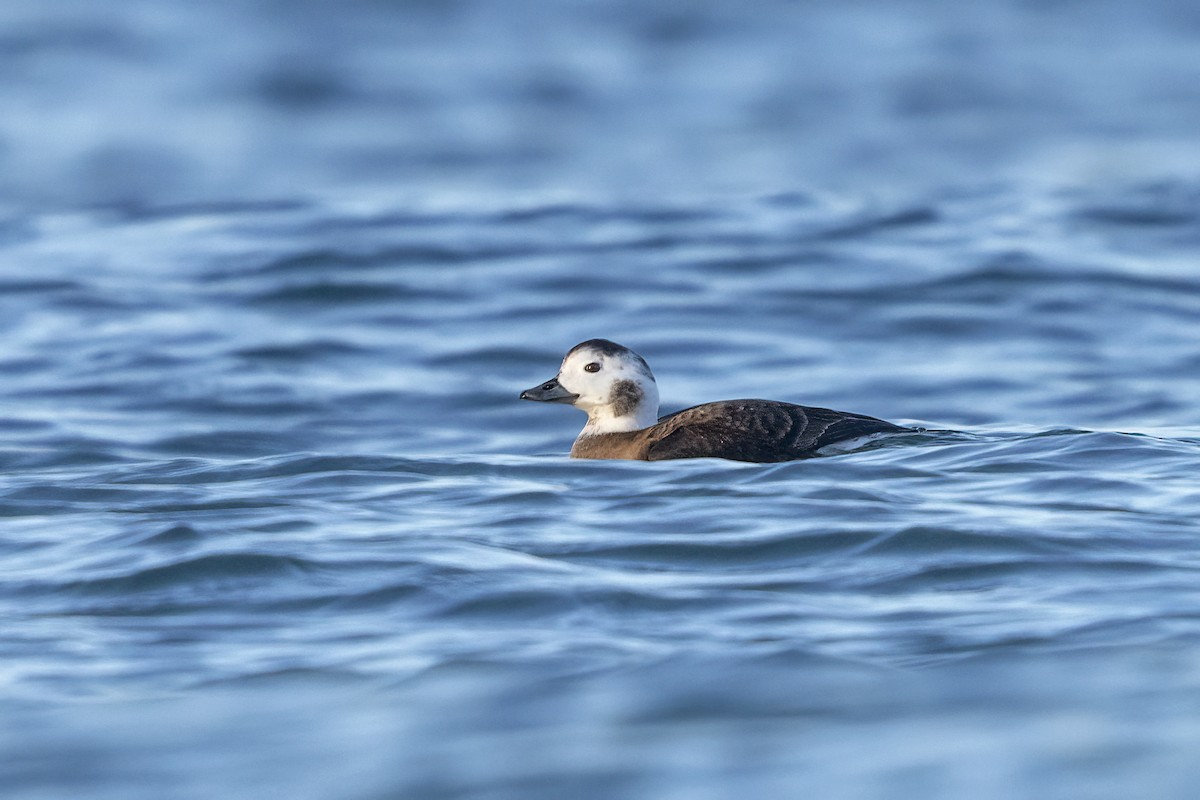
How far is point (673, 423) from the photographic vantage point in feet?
30.6

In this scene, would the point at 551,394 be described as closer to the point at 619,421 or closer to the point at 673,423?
the point at 619,421

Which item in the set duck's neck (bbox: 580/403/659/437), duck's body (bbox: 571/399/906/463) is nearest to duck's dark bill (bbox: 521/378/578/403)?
duck's neck (bbox: 580/403/659/437)

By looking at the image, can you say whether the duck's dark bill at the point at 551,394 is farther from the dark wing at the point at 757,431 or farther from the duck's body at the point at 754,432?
the dark wing at the point at 757,431

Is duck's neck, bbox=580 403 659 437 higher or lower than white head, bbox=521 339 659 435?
lower

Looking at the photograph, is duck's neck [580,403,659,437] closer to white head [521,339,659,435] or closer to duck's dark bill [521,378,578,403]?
white head [521,339,659,435]

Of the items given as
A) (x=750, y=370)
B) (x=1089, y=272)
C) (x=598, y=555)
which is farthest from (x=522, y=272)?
(x=598, y=555)

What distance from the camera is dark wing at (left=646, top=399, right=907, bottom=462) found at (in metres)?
8.88

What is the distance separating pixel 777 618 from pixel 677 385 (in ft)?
23.6

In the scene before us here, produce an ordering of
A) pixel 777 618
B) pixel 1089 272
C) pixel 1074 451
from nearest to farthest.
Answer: pixel 777 618
pixel 1074 451
pixel 1089 272

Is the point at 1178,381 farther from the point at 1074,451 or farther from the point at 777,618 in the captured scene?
the point at 777,618

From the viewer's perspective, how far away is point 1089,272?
1661 cm

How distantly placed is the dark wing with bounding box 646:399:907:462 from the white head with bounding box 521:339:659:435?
0.71m

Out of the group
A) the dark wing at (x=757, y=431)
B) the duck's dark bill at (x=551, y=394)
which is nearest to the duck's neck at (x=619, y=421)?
the duck's dark bill at (x=551, y=394)

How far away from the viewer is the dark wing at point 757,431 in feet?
29.1
